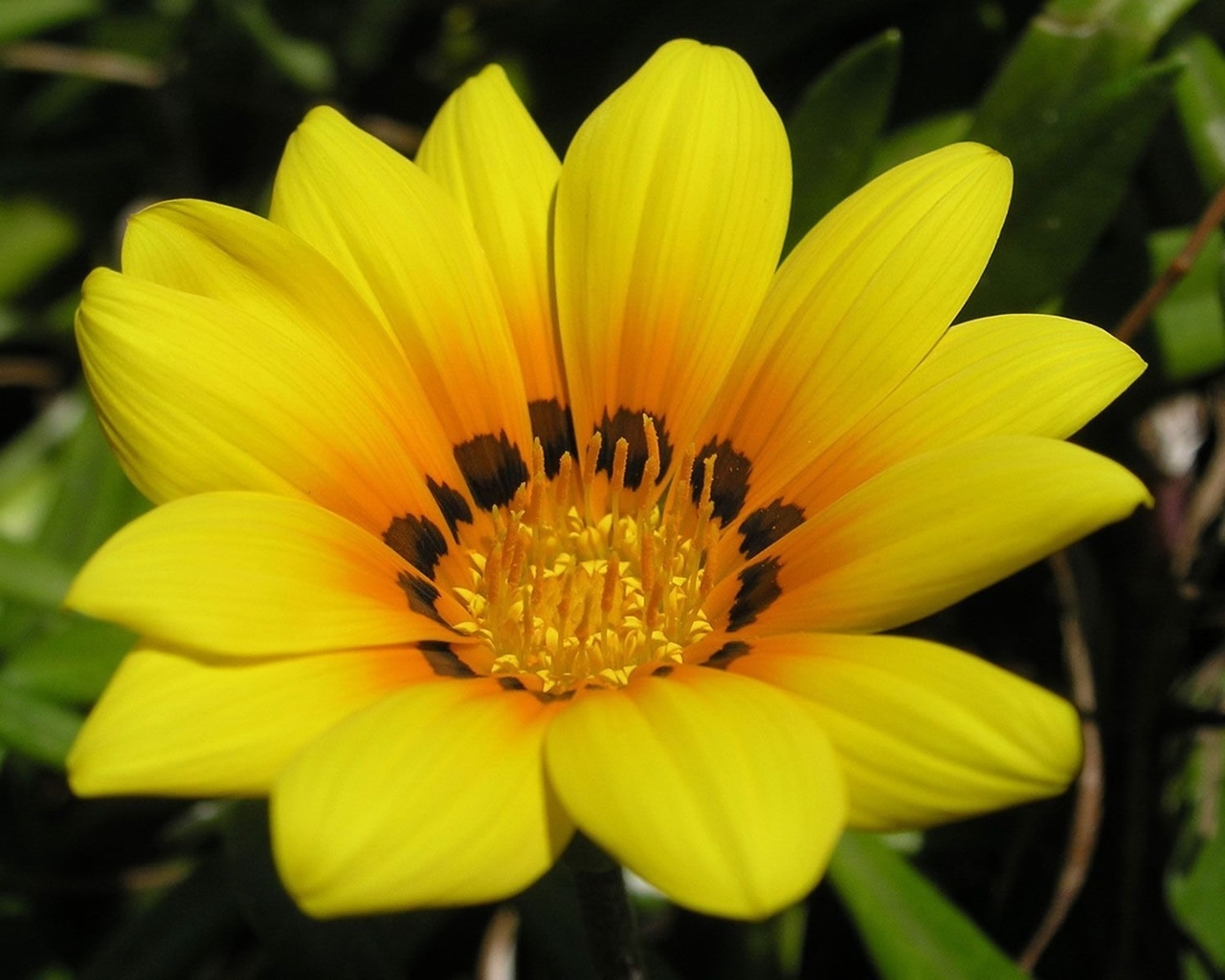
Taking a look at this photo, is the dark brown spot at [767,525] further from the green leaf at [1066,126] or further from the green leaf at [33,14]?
the green leaf at [33,14]

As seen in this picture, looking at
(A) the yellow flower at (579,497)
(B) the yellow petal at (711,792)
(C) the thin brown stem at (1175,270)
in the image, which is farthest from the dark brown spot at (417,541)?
(C) the thin brown stem at (1175,270)

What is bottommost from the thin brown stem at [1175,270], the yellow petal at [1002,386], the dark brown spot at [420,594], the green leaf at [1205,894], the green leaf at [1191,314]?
the green leaf at [1205,894]

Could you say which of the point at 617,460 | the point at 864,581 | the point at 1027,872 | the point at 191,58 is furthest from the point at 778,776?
the point at 191,58

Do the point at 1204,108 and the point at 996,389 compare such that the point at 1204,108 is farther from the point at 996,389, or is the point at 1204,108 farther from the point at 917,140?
the point at 996,389

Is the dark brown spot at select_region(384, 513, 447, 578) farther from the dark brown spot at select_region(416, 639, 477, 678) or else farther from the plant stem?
the plant stem

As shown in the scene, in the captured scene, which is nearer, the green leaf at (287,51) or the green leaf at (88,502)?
the green leaf at (88,502)

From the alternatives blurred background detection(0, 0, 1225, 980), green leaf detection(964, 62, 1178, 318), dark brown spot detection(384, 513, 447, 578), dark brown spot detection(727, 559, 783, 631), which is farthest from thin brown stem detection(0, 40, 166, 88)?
dark brown spot detection(727, 559, 783, 631)
